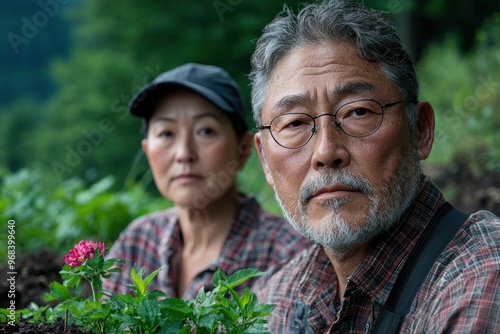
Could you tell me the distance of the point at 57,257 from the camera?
370 cm

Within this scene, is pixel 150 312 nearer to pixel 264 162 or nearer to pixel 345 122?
pixel 345 122

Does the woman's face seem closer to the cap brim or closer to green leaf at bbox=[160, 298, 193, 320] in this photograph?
the cap brim

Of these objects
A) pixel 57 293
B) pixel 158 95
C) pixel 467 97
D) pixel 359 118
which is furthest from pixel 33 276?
pixel 467 97

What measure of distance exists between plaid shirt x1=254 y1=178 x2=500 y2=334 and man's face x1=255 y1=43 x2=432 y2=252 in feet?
0.24

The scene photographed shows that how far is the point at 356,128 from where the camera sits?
2145 mm

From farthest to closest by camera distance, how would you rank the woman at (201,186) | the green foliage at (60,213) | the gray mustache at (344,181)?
the green foliage at (60,213) < the woman at (201,186) < the gray mustache at (344,181)

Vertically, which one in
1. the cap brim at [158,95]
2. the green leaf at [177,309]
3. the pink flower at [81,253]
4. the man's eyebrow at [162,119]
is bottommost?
the green leaf at [177,309]

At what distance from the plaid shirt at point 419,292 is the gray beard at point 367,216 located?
0.06m

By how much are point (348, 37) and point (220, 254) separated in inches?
61.2

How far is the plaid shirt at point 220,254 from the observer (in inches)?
135

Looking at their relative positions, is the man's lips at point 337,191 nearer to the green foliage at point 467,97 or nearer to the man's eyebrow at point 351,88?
the man's eyebrow at point 351,88

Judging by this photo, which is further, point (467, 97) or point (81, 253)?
point (467, 97)

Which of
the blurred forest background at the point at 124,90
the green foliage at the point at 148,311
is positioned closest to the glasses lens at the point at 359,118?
the green foliage at the point at 148,311

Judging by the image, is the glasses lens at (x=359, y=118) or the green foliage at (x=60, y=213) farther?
the green foliage at (x=60, y=213)
